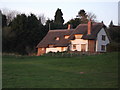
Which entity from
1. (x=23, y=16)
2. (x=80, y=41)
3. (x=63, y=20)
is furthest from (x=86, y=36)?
(x=63, y=20)

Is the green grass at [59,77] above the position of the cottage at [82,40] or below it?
below

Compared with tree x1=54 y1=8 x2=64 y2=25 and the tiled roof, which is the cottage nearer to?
the tiled roof

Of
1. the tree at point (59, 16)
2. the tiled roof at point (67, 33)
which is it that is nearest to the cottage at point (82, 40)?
the tiled roof at point (67, 33)

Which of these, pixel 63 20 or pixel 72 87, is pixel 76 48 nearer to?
pixel 63 20

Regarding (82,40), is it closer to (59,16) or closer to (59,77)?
(59,16)

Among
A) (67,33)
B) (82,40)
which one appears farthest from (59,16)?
(82,40)

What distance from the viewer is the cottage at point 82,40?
46656 mm

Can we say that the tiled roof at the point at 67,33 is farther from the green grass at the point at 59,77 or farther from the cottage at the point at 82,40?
the green grass at the point at 59,77

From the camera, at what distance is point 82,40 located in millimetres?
47500

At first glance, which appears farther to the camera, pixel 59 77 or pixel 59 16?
pixel 59 16

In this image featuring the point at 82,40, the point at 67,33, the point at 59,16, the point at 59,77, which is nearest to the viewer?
the point at 59,77

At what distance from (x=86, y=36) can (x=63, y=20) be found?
31.6 meters

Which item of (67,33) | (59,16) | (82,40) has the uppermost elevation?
(59,16)

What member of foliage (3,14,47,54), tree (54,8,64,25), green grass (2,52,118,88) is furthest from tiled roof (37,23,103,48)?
green grass (2,52,118,88)
